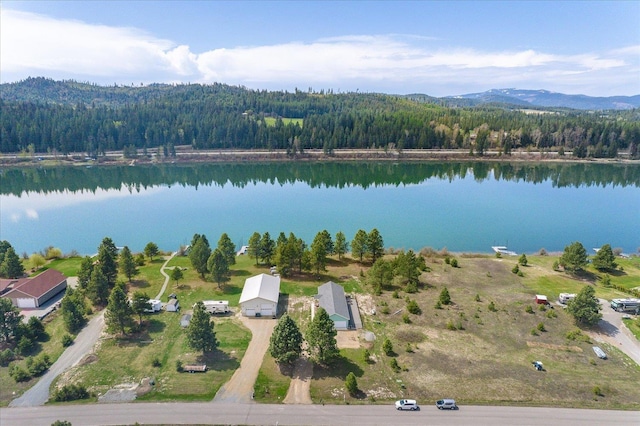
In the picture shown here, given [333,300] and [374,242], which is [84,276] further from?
[374,242]

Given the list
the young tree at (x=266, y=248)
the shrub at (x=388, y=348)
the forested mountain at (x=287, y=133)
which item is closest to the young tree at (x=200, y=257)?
the young tree at (x=266, y=248)

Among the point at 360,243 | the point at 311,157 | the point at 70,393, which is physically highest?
the point at 311,157

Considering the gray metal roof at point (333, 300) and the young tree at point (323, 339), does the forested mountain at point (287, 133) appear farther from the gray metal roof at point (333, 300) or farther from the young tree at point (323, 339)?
the young tree at point (323, 339)

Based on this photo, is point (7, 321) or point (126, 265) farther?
point (126, 265)

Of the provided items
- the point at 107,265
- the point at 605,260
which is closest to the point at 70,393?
the point at 107,265

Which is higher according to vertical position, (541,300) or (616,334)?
(541,300)

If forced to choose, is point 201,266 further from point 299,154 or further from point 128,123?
point 128,123

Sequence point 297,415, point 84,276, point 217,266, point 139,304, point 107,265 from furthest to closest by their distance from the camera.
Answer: point 217,266
point 107,265
point 84,276
point 139,304
point 297,415
